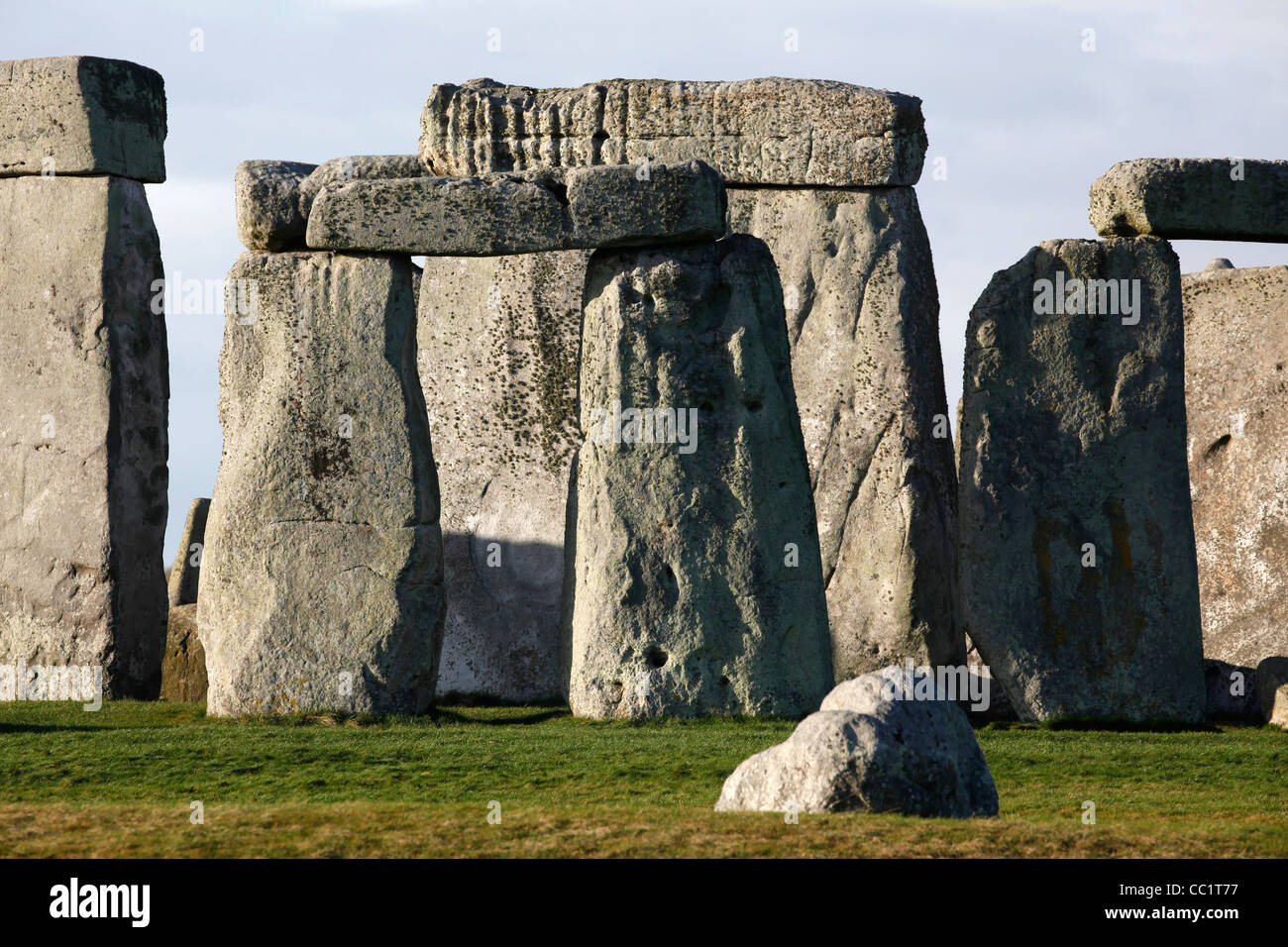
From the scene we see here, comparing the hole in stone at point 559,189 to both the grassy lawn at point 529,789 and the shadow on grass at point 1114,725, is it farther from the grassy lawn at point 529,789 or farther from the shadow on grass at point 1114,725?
the shadow on grass at point 1114,725

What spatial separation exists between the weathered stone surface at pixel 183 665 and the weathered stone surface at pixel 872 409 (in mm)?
4671

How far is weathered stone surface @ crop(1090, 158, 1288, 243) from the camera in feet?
48.2

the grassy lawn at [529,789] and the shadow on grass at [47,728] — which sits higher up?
the shadow on grass at [47,728]

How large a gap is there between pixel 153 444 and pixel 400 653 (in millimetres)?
3346

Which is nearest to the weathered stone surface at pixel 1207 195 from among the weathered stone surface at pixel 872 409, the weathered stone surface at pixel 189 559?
the weathered stone surface at pixel 872 409

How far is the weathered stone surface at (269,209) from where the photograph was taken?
1388 centimetres

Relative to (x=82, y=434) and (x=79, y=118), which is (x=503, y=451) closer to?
(x=82, y=434)

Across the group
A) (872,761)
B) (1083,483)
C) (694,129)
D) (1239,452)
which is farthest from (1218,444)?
(872,761)

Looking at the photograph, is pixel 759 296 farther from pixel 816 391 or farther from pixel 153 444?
pixel 153 444

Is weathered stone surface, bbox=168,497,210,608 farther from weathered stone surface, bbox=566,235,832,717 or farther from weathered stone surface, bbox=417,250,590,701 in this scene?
weathered stone surface, bbox=566,235,832,717

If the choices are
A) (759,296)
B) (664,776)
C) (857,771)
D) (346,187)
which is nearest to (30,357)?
(346,187)

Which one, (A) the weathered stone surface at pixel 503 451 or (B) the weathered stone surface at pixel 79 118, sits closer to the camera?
(B) the weathered stone surface at pixel 79 118

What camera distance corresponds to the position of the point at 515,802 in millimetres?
9938

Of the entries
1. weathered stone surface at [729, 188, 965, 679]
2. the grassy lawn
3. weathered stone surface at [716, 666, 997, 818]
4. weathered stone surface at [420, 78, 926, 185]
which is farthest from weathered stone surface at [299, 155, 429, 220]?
weathered stone surface at [716, 666, 997, 818]
